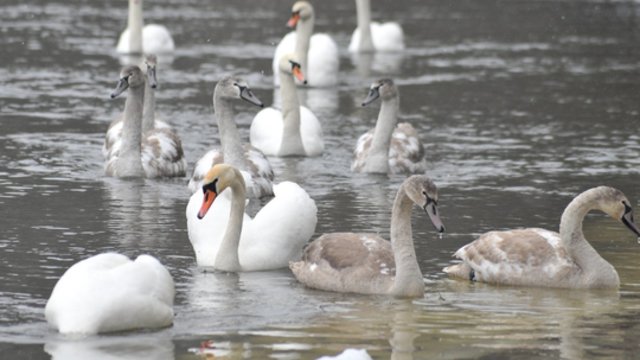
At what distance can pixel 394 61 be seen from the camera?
33562 mm

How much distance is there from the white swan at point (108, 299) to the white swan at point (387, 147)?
8023 mm

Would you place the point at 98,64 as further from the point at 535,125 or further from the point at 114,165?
the point at 114,165

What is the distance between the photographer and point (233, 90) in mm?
18516

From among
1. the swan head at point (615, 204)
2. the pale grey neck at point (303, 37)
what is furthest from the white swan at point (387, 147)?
the pale grey neck at point (303, 37)

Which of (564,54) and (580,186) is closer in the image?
(580,186)

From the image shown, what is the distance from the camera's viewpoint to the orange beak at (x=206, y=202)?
46.1 feet

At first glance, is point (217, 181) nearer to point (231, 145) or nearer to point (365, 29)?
point (231, 145)

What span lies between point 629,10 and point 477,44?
8316 mm

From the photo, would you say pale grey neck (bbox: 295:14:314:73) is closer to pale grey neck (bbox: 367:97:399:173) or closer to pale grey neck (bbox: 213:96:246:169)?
pale grey neck (bbox: 367:97:399:173)

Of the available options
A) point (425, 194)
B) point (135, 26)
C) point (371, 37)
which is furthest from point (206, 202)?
point (371, 37)

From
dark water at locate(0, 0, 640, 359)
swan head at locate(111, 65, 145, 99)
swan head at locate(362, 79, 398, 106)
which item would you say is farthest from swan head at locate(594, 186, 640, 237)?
swan head at locate(111, 65, 145, 99)

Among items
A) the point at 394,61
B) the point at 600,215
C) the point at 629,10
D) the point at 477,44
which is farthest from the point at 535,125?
the point at 629,10

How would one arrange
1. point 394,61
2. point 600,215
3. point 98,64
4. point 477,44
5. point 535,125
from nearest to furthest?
point 600,215, point 535,125, point 98,64, point 394,61, point 477,44

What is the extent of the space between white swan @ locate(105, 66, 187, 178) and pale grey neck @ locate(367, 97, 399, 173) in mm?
2188
